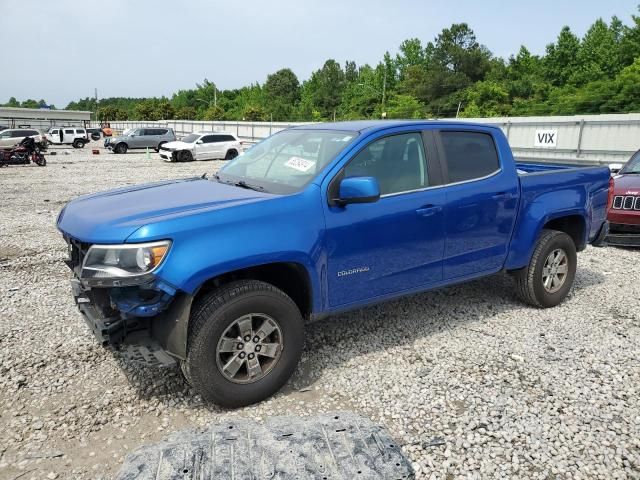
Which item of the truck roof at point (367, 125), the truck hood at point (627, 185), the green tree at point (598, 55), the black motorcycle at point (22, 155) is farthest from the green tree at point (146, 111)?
the truck roof at point (367, 125)

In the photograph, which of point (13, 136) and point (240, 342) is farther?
point (13, 136)

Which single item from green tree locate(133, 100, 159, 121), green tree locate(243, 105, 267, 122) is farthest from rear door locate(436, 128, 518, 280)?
green tree locate(133, 100, 159, 121)

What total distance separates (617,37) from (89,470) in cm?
6228

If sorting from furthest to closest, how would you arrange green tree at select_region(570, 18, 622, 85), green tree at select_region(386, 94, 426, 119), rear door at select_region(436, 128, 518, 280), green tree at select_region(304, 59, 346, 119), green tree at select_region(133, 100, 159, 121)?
1. green tree at select_region(133, 100, 159, 121)
2. green tree at select_region(304, 59, 346, 119)
3. green tree at select_region(386, 94, 426, 119)
4. green tree at select_region(570, 18, 622, 85)
5. rear door at select_region(436, 128, 518, 280)

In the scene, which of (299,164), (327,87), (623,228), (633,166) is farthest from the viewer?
(327,87)

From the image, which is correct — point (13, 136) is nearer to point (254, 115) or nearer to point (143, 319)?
point (143, 319)

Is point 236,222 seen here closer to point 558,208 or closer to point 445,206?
point 445,206

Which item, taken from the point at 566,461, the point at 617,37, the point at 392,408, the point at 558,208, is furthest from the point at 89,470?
the point at 617,37

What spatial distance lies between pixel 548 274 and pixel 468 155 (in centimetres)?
160

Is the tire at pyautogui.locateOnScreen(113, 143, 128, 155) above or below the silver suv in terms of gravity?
below

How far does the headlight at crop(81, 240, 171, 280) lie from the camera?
2879mm

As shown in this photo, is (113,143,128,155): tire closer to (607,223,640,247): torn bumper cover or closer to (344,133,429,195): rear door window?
(607,223,640,247): torn bumper cover

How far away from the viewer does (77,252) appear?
3535 mm

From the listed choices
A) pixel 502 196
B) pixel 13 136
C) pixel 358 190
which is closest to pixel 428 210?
pixel 358 190
